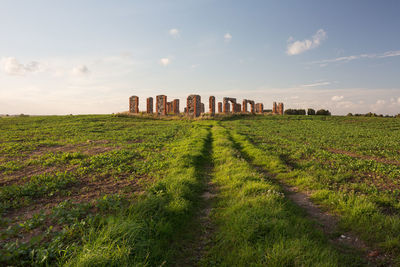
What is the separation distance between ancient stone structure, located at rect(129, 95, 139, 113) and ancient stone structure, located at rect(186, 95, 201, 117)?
13.7m

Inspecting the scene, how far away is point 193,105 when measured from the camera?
4403 cm

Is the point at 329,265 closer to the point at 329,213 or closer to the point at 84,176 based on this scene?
the point at 329,213

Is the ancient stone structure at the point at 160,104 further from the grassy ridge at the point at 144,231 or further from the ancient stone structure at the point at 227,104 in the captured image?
the grassy ridge at the point at 144,231

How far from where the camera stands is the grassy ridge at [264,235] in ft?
11.6

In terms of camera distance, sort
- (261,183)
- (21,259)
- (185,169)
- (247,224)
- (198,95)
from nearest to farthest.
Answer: (21,259) < (247,224) < (261,183) < (185,169) < (198,95)

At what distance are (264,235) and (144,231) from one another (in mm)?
2522

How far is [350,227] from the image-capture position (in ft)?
16.0

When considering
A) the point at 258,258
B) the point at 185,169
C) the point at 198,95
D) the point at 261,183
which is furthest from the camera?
the point at 198,95

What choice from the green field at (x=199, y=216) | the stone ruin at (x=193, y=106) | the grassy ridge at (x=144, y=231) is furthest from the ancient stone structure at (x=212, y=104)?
the grassy ridge at (x=144, y=231)

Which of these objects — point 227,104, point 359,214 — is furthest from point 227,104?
point 359,214

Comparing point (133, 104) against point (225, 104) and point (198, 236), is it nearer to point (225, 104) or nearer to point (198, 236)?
point (225, 104)

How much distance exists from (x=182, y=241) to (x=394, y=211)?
580 cm

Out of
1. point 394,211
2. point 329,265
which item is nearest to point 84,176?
point 329,265

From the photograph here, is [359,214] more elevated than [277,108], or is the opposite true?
[277,108]
